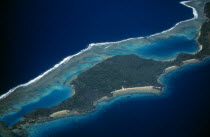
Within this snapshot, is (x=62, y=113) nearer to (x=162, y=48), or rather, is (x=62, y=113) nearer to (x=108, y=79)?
(x=108, y=79)

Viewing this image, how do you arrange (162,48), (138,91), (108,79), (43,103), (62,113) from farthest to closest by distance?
(162,48) → (108,79) → (138,91) → (43,103) → (62,113)

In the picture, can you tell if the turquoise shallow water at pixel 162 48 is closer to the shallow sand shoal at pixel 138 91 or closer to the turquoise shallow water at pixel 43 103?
the shallow sand shoal at pixel 138 91

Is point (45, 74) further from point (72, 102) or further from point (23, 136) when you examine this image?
point (23, 136)

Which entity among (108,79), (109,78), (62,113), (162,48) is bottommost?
(62,113)

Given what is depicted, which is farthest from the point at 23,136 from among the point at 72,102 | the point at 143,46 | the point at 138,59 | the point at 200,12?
the point at 200,12

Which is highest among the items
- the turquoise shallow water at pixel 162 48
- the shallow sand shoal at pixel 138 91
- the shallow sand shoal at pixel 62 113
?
the turquoise shallow water at pixel 162 48

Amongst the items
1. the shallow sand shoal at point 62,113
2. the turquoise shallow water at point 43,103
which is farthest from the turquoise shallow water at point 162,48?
the shallow sand shoal at point 62,113

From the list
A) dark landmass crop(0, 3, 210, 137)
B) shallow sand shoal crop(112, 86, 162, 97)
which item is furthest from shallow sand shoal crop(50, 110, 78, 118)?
shallow sand shoal crop(112, 86, 162, 97)

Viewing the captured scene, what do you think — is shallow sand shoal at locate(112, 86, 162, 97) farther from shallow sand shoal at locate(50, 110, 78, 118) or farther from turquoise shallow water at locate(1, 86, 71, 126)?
turquoise shallow water at locate(1, 86, 71, 126)

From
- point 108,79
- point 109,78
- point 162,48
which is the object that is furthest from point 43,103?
point 162,48
